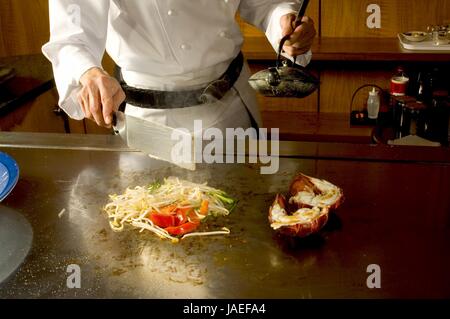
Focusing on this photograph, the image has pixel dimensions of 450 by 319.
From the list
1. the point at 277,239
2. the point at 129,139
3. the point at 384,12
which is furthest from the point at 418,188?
the point at 384,12

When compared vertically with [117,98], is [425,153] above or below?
below

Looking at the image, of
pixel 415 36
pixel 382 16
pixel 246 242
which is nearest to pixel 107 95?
pixel 246 242

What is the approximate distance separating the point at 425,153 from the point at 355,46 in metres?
1.90

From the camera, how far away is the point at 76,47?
6.02 ft

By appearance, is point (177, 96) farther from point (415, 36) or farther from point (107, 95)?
point (415, 36)

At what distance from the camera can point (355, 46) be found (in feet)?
11.6

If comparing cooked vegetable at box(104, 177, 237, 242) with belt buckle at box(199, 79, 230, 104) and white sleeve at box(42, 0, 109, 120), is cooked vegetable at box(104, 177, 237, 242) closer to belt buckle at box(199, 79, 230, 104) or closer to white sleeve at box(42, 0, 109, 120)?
white sleeve at box(42, 0, 109, 120)

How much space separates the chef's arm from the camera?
1.73 m

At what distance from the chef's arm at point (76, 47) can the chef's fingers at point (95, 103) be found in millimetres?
15

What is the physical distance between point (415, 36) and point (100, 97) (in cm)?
245

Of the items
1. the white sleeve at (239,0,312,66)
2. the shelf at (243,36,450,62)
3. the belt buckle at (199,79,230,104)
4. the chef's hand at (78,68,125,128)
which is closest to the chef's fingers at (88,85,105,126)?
the chef's hand at (78,68,125,128)

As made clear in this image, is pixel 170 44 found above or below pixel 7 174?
above

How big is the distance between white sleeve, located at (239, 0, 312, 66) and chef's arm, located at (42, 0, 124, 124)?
697mm
